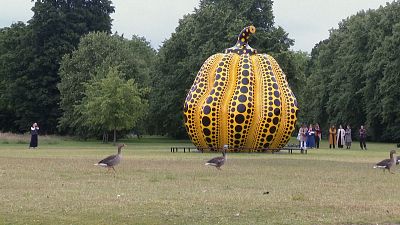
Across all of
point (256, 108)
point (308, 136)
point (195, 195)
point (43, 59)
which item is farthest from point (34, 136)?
point (195, 195)

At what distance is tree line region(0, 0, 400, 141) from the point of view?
6906 cm

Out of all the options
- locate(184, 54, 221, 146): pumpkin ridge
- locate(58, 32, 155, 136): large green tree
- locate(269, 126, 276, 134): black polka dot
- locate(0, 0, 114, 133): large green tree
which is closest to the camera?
locate(269, 126, 276, 134): black polka dot

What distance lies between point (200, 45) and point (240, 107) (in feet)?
95.4

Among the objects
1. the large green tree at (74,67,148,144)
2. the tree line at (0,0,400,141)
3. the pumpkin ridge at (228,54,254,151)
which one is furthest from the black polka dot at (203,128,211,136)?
the tree line at (0,0,400,141)

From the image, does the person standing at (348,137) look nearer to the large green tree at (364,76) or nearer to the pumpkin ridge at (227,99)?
the pumpkin ridge at (227,99)

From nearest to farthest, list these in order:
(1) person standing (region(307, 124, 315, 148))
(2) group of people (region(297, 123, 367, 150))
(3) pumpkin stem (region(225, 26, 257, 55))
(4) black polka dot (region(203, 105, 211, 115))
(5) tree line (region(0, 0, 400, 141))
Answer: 1. (4) black polka dot (region(203, 105, 211, 115))
2. (3) pumpkin stem (region(225, 26, 257, 55))
3. (2) group of people (region(297, 123, 367, 150))
4. (1) person standing (region(307, 124, 315, 148))
5. (5) tree line (region(0, 0, 400, 141))

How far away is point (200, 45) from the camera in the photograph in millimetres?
71625

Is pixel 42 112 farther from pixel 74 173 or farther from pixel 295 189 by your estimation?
pixel 295 189

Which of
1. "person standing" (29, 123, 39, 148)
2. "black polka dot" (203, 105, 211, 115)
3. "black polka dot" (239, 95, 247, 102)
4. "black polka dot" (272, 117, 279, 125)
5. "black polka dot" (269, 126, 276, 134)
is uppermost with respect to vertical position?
"black polka dot" (239, 95, 247, 102)

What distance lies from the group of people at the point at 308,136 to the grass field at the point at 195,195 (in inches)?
862

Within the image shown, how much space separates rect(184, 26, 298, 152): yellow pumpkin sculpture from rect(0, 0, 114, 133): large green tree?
36021 millimetres

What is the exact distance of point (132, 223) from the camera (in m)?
14.1

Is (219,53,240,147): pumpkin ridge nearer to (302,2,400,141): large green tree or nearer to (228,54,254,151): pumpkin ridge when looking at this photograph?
(228,54,254,151): pumpkin ridge

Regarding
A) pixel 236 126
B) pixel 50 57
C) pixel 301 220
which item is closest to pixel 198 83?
pixel 236 126
